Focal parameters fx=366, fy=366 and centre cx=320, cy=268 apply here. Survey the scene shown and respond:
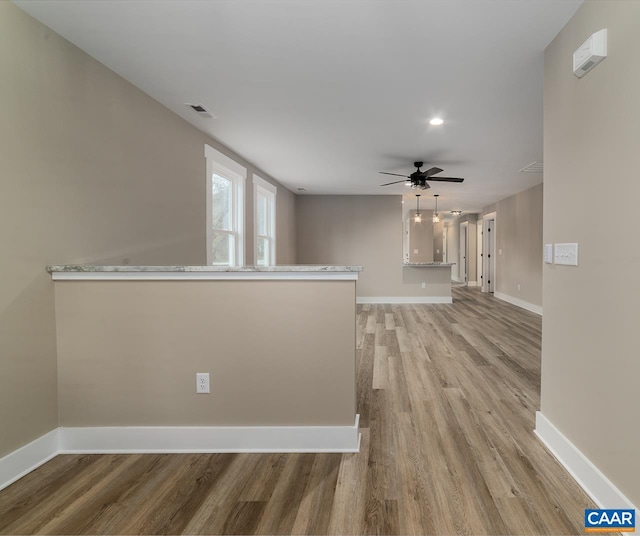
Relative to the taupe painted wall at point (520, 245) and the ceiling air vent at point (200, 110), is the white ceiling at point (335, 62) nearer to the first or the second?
the ceiling air vent at point (200, 110)

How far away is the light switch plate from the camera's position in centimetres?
192

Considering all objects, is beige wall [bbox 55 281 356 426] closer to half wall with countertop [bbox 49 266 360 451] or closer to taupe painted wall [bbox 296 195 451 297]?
half wall with countertop [bbox 49 266 360 451]

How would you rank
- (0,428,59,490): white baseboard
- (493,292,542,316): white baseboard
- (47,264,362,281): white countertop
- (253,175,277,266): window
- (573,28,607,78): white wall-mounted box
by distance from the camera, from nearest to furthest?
1. (573,28,607,78): white wall-mounted box
2. (0,428,59,490): white baseboard
3. (47,264,362,281): white countertop
4. (253,175,277,266): window
5. (493,292,542,316): white baseboard

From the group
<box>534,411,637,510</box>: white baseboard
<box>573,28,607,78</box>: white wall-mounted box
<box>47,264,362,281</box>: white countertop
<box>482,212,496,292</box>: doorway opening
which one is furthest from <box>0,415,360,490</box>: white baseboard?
<box>482,212,496,292</box>: doorway opening

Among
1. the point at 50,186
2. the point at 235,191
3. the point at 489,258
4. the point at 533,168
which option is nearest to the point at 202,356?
the point at 50,186

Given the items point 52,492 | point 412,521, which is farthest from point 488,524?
point 52,492

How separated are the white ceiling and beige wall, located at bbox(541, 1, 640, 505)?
0.29m

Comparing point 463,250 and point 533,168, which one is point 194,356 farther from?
point 463,250

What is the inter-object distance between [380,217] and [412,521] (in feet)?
23.0

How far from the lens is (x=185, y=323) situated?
2.17 m

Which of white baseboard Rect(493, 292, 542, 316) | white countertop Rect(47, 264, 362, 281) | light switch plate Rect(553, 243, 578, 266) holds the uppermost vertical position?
light switch plate Rect(553, 243, 578, 266)

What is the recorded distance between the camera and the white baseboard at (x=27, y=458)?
6.04ft

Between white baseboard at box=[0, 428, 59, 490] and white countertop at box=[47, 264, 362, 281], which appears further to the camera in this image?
white countertop at box=[47, 264, 362, 281]

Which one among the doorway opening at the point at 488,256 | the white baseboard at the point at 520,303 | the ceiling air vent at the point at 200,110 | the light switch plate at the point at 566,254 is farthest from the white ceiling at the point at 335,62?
the doorway opening at the point at 488,256
